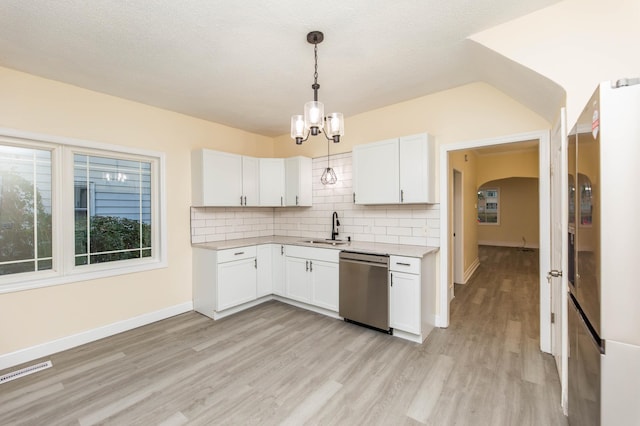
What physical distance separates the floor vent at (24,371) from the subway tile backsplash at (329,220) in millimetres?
1825

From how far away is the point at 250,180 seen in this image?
14.0 ft

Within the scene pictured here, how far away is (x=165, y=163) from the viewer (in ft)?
11.8

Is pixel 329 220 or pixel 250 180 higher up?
pixel 250 180

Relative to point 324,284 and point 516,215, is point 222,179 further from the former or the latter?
point 516,215

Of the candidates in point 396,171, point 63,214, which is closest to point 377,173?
point 396,171

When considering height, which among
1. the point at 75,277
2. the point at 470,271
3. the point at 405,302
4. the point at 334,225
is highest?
the point at 334,225

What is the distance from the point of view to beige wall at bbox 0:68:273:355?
2.57 meters

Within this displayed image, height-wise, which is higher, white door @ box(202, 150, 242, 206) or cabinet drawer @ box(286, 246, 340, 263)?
white door @ box(202, 150, 242, 206)

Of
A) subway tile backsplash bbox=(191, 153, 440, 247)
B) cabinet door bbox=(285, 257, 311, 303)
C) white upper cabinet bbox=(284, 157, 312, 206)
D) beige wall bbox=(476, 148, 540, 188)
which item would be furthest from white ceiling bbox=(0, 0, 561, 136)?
beige wall bbox=(476, 148, 540, 188)

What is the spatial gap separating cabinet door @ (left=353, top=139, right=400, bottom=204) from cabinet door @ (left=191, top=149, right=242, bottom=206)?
174 centimetres

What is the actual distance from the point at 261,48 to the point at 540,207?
2.93 m

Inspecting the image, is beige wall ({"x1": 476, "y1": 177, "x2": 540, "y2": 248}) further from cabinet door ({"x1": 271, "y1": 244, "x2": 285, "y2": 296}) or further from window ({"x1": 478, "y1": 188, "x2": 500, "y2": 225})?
cabinet door ({"x1": 271, "y1": 244, "x2": 285, "y2": 296})

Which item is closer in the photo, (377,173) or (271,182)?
(377,173)

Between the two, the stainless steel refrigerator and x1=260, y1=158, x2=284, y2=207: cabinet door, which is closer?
the stainless steel refrigerator
